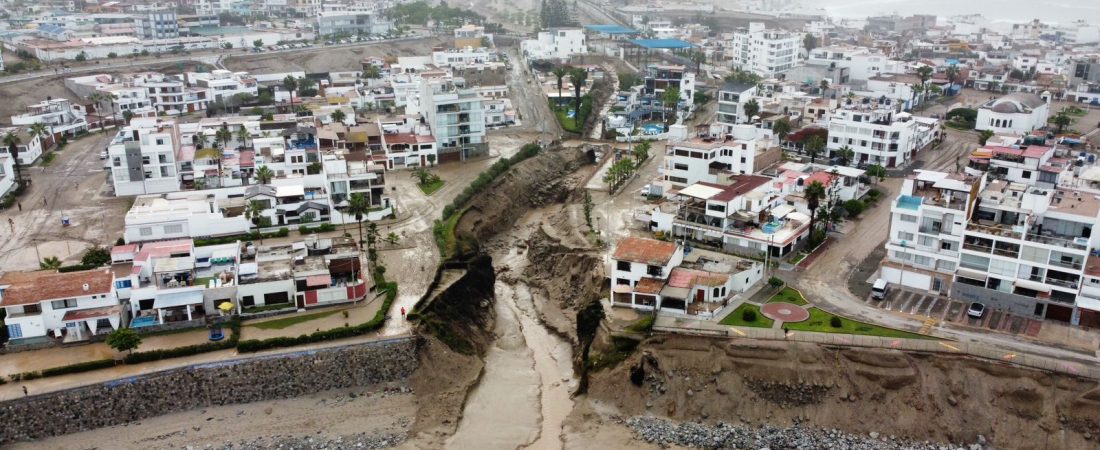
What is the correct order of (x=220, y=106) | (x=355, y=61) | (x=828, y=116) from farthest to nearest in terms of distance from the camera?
1. (x=355, y=61)
2. (x=220, y=106)
3. (x=828, y=116)

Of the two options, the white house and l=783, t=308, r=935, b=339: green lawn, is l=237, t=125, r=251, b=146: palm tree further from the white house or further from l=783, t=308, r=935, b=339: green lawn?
l=783, t=308, r=935, b=339: green lawn

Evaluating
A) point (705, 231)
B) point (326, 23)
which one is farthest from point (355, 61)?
point (705, 231)

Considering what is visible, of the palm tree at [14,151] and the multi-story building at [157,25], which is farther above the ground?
the multi-story building at [157,25]

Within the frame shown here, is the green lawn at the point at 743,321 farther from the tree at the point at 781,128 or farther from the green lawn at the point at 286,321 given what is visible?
the tree at the point at 781,128

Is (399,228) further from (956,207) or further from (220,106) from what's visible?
(220,106)

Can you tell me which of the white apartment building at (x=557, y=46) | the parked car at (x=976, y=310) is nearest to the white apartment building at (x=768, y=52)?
the white apartment building at (x=557, y=46)
